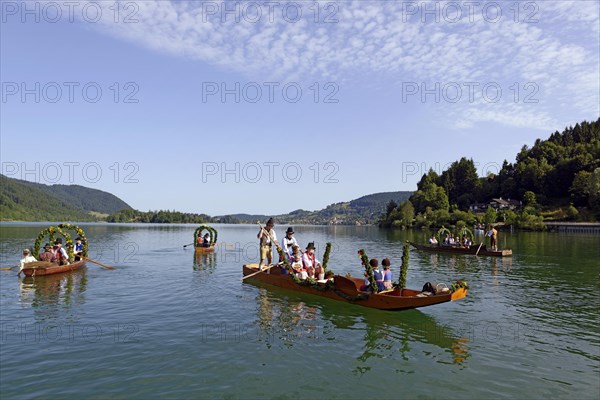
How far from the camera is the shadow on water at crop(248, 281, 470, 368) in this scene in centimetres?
1302

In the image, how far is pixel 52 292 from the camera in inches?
846

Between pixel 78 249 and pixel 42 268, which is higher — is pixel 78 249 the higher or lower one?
the higher one

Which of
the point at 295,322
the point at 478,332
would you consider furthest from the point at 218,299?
the point at 478,332

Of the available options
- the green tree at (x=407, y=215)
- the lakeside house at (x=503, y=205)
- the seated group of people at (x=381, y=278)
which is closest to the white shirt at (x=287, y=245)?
the seated group of people at (x=381, y=278)

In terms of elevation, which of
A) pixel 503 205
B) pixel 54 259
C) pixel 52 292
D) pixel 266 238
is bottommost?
pixel 52 292

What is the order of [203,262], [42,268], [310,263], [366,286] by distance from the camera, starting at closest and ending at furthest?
[366,286] → [310,263] → [42,268] → [203,262]

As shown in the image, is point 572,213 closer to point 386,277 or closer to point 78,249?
point 386,277

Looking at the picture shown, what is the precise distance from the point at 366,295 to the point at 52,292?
17154 millimetres

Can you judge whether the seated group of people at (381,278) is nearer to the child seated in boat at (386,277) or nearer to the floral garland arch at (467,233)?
the child seated in boat at (386,277)

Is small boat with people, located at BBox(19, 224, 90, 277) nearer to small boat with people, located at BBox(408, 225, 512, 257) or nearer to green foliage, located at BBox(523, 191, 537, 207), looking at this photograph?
small boat with people, located at BBox(408, 225, 512, 257)

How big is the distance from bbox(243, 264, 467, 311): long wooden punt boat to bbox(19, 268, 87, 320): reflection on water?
10798mm

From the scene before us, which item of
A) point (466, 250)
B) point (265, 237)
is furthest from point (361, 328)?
point (466, 250)

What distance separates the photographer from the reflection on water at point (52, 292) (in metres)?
18.0

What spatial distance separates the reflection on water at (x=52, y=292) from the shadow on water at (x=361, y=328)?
364 inches
